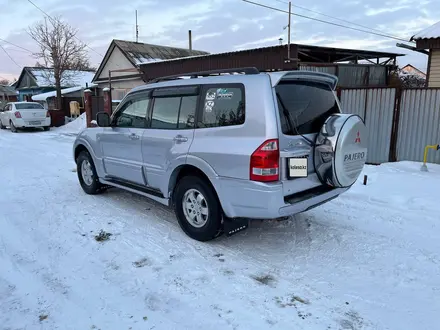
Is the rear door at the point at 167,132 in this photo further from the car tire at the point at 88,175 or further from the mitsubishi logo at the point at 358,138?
the mitsubishi logo at the point at 358,138

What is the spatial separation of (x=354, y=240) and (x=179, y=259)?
209 cm

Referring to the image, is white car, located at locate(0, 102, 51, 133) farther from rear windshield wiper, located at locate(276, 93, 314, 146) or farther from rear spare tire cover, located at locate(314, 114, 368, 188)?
rear spare tire cover, located at locate(314, 114, 368, 188)

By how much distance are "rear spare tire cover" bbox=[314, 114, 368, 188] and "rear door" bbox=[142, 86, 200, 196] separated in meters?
1.47

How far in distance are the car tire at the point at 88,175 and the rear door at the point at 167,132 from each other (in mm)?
1628

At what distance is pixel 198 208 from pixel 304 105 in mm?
1667

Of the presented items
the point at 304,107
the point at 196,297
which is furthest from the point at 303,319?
the point at 304,107

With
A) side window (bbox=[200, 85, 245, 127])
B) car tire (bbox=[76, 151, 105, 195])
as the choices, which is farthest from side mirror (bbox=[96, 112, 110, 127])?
side window (bbox=[200, 85, 245, 127])

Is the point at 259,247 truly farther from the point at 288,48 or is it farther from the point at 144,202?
the point at 288,48

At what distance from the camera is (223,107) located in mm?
3762

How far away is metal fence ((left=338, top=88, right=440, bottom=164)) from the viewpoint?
25.4 feet

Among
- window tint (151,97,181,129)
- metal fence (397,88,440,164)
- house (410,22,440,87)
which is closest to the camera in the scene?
window tint (151,97,181,129)

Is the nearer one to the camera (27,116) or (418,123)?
(418,123)

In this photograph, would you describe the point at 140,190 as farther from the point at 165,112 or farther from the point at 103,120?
the point at 103,120

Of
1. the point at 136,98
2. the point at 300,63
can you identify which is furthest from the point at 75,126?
the point at 136,98
